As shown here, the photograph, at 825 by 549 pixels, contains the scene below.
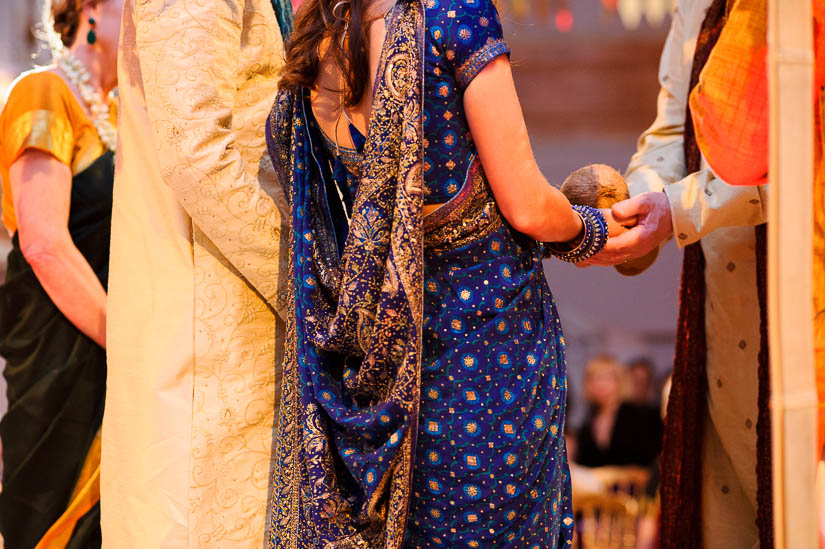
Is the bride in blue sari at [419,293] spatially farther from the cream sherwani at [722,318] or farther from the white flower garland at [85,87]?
the white flower garland at [85,87]

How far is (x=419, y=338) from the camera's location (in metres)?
1.30

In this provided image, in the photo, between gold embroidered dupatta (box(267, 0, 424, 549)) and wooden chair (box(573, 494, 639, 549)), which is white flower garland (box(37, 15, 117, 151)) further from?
wooden chair (box(573, 494, 639, 549))

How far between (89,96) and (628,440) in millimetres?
2757

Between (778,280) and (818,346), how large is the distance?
545mm

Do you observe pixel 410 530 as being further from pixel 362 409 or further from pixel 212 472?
pixel 212 472

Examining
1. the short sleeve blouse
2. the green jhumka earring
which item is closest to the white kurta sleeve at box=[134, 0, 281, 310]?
the short sleeve blouse

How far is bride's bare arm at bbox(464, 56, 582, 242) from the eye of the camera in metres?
1.31

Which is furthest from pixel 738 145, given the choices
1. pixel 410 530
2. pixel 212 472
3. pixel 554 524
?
pixel 212 472

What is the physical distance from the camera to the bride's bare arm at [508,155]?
1314 mm

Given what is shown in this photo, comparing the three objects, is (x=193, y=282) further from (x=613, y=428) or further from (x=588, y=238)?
(x=613, y=428)

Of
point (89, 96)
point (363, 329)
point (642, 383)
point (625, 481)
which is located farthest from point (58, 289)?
point (642, 383)

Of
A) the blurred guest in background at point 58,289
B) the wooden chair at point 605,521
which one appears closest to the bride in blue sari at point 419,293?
the blurred guest in background at point 58,289

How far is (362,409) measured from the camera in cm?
136

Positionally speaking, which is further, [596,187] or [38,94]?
[38,94]
